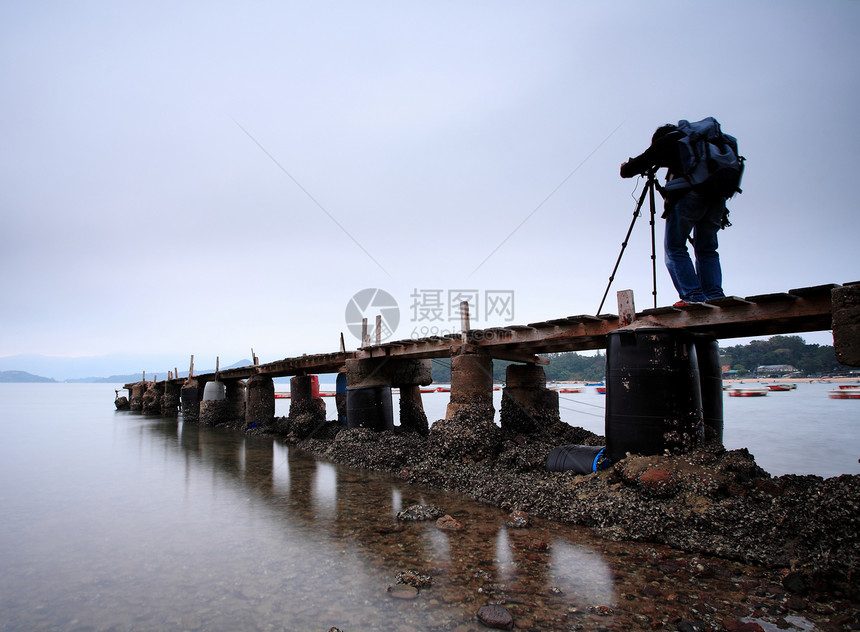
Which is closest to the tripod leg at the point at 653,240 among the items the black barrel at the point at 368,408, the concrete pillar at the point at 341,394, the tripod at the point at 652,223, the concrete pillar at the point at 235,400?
the tripod at the point at 652,223

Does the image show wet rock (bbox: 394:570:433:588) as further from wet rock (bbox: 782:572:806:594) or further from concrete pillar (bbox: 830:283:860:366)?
concrete pillar (bbox: 830:283:860:366)

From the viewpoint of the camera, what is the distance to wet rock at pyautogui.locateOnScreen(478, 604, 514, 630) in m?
3.65

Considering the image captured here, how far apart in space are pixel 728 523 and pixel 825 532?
991mm

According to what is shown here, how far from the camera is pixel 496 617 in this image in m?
3.72

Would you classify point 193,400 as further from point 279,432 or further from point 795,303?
point 795,303

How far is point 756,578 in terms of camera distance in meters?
4.37

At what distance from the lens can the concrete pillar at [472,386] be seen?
9.83m

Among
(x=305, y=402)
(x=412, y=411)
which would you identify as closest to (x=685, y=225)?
(x=412, y=411)

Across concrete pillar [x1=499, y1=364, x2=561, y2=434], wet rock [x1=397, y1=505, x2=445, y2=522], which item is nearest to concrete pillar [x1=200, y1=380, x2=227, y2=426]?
concrete pillar [x1=499, y1=364, x2=561, y2=434]

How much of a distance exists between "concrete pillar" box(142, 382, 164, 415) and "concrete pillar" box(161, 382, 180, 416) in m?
1.72

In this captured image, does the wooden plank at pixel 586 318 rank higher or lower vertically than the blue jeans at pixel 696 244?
lower

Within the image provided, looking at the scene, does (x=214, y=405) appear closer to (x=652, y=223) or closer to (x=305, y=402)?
(x=305, y=402)

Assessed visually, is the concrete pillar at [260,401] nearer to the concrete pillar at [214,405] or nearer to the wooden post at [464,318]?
the concrete pillar at [214,405]

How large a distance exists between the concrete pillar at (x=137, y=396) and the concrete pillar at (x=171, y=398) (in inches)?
349
